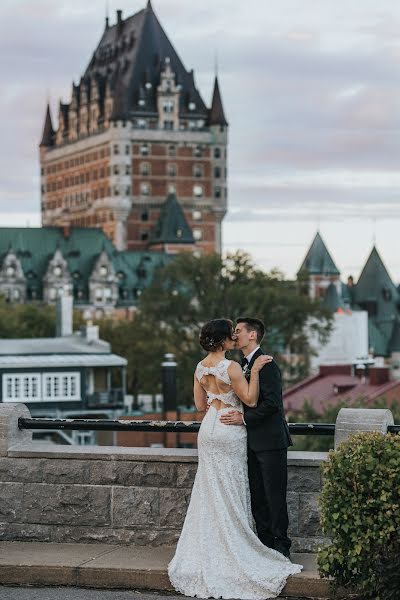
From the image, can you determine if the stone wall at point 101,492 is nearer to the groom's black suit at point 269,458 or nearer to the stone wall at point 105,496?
the stone wall at point 105,496

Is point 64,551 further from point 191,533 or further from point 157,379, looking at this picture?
point 157,379

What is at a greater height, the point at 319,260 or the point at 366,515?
the point at 319,260

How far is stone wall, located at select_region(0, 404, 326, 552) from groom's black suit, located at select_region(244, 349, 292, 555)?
64 centimetres

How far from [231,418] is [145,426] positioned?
1.18 metres

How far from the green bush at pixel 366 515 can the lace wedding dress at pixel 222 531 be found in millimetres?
713

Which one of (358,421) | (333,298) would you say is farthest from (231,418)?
(333,298)

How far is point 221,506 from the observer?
10.9 m

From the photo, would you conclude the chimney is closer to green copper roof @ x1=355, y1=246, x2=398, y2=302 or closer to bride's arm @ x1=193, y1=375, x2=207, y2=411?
bride's arm @ x1=193, y1=375, x2=207, y2=411

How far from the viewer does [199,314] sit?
100 meters

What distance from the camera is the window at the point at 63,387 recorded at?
74.3m

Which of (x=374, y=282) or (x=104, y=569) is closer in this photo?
(x=104, y=569)

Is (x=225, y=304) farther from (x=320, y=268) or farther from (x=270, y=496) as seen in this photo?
(x=270, y=496)

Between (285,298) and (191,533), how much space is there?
87.7m

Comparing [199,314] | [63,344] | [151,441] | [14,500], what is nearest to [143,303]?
[199,314]
